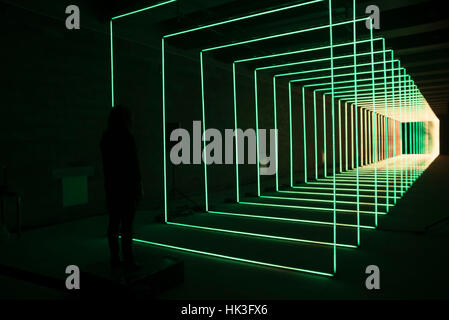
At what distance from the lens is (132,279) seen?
2.51 m

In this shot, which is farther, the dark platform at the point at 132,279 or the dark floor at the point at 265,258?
the dark floor at the point at 265,258

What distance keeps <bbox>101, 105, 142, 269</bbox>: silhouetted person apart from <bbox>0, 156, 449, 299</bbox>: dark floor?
0.70m

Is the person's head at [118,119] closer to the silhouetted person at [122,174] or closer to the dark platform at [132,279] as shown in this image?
the silhouetted person at [122,174]

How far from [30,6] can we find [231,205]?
16.0 feet

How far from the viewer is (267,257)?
142 inches

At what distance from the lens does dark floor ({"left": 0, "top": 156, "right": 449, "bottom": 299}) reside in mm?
2744

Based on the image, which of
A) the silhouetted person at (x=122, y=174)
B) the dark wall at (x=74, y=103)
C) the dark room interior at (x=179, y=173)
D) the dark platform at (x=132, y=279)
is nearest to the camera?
the dark platform at (x=132, y=279)

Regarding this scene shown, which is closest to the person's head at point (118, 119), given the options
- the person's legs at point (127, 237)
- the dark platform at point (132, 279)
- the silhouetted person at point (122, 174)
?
the silhouetted person at point (122, 174)

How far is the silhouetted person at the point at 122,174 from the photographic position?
8.76 ft

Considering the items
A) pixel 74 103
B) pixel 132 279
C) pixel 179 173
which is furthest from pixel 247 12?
pixel 132 279

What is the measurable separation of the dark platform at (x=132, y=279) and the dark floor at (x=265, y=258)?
119 mm

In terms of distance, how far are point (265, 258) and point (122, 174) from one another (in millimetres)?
1848

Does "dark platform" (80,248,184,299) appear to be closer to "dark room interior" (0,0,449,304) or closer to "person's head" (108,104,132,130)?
"dark room interior" (0,0,449,304)

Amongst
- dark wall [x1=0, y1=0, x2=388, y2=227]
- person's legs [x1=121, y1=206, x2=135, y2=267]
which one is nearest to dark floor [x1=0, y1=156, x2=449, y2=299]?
person's legs [x1=121, y1=206, x2=135, y2=267]
